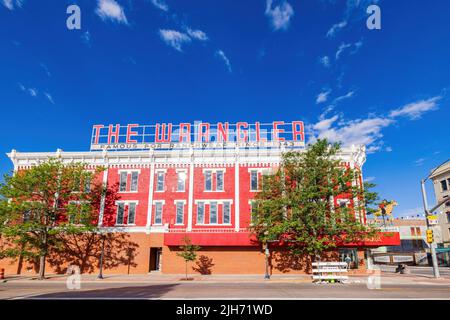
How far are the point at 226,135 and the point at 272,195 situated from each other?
1033 cm

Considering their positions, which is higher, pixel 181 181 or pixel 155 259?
pixel 181 181

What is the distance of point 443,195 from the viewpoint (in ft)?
181

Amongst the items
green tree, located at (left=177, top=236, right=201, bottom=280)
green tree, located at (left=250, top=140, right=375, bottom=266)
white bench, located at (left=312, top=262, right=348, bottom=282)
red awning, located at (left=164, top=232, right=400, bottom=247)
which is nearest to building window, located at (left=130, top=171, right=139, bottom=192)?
red awning, located at (left=164, top=232, right=400, bottom=247)

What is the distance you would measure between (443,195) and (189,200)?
4904 centimetres

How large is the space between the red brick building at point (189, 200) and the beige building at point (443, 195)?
1252 inches

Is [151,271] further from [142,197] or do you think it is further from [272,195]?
[272,195]

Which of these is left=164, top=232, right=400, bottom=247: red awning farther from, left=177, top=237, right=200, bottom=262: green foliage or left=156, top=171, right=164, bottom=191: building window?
left=156, top=171, right=164, bottom=191: building window

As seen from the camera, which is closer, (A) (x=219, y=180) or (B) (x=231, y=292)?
(B) (x=231, y=292)

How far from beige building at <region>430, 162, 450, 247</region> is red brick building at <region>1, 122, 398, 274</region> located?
1252 inches

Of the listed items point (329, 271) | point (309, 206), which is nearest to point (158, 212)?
point (309, 206)

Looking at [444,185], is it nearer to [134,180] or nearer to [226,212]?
[226,212]

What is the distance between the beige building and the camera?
5366 centimetres

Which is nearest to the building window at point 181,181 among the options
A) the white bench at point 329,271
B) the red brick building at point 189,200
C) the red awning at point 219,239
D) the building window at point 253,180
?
the red brick building at point 189,200

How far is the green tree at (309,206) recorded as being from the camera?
2475cm
